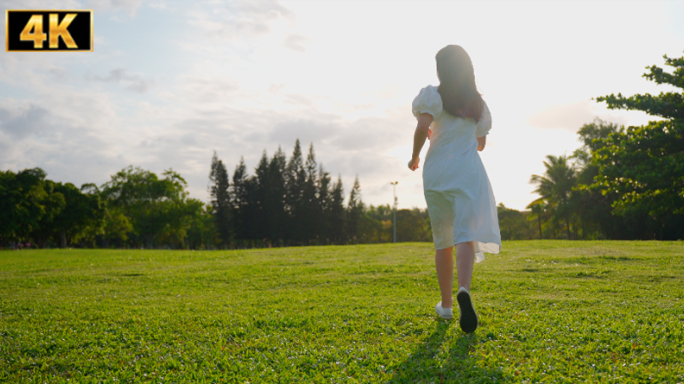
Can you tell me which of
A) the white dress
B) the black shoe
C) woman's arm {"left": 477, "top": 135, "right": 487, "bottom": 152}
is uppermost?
woman's arm {"left": 477, "top": 135, "right": 487, "bottom": 152}

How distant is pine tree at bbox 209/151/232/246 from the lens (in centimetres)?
6031

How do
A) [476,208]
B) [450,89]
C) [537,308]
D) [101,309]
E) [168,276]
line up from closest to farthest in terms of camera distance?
[476,208] < [450,89] < [537,308] < [101,309] < [168,276]

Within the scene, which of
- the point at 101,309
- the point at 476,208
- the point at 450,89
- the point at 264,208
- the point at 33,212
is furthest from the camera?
the point at 264,208

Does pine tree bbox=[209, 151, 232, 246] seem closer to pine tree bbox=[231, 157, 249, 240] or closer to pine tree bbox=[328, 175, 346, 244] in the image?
pine tree bbox=[231, 157, 249, 240]

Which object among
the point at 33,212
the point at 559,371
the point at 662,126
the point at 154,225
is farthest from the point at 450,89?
the point at 154,225

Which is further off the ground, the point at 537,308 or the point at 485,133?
the point at 485,133

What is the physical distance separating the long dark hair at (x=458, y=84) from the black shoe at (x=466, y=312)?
1.41 metres

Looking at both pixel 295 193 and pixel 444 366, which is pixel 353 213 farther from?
pixel 444 366

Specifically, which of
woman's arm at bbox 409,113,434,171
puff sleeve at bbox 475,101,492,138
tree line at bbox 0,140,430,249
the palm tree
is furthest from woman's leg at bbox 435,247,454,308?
tree line at bbox 0,140,430,249

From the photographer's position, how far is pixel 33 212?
4056 cm

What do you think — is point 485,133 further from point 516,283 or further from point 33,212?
point 33,212

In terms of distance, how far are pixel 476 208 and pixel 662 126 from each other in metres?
16.3

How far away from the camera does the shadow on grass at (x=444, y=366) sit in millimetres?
2498

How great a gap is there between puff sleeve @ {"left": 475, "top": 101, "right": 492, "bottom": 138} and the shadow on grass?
170 centimetres
